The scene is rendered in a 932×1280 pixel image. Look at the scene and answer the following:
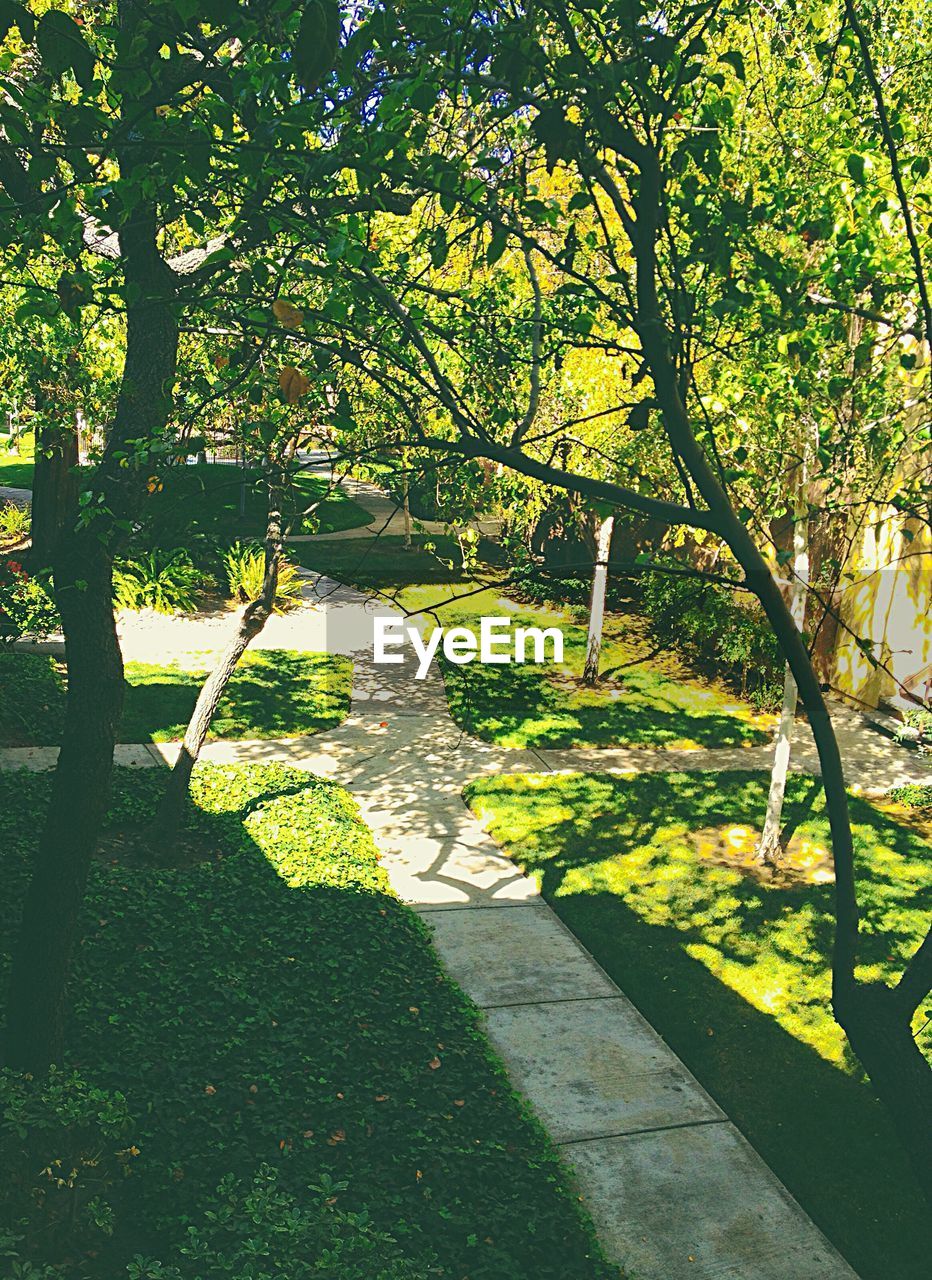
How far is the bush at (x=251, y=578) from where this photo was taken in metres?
17.9

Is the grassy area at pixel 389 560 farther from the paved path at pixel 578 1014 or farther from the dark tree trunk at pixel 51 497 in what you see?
the paved path at pixel 578 1014

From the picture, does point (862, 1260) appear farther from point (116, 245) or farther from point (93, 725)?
point (116, 245)

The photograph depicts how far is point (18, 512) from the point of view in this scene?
22.6m

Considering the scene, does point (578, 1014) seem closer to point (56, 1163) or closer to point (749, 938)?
point (749, 938)

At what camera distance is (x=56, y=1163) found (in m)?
4.62

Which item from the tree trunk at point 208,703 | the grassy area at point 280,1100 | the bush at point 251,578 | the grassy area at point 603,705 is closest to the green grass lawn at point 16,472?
the bush at point 251,578

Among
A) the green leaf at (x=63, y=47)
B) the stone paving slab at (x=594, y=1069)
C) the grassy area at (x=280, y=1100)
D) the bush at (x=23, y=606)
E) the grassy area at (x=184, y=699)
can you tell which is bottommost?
the stone paving slab at (x=594, y=1069)

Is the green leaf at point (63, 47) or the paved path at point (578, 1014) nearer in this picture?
the green leaf at point (63, 47)

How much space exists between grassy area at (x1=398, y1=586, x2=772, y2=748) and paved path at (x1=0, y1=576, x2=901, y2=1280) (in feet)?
1.48

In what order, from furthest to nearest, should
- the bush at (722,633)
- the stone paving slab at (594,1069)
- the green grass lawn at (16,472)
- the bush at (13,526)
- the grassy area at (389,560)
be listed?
the green grass lawn at (16,472), the bush at (13,526), the grassy area at (389,560), the bush at (722,633), the stone paving slab at (594,1069)

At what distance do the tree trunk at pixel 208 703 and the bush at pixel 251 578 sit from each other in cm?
839

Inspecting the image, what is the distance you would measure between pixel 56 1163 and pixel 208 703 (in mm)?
4898

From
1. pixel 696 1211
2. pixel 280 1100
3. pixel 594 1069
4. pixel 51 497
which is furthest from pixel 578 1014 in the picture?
pixel 51 497

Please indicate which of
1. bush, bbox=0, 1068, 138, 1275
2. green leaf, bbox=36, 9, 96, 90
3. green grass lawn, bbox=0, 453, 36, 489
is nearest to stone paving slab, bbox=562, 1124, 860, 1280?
bush, bbox=0, 1068, 138, 1275
